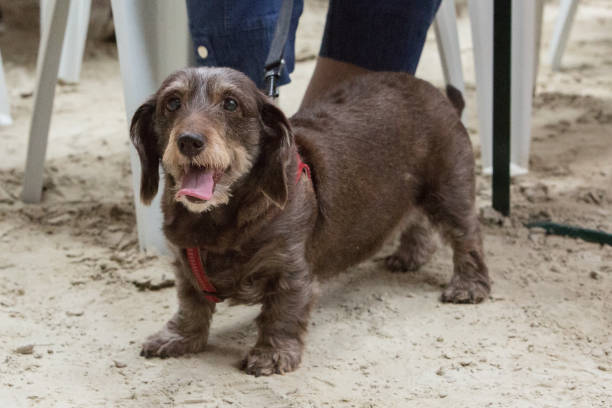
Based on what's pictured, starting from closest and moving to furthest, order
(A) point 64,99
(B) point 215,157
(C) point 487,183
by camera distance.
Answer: (B) point 215,157 → (C) point 487,183 → (A) point 64,99

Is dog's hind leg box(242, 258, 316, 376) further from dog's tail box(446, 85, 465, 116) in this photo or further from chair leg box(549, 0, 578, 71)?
chair leg box(549, 0, 578, 71)

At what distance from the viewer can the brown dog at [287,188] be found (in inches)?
89.6

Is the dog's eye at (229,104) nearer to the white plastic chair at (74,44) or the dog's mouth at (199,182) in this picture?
the dog's mouth at (199,182)

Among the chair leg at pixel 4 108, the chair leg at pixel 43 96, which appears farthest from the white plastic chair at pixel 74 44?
the chair leg at pixel 43 96

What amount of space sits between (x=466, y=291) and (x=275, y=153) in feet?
3.53

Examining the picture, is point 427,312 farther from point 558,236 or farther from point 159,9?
point 159,9

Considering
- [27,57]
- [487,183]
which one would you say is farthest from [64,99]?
[487,183]

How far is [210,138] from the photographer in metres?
2.16

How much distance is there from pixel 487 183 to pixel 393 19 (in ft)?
4.34

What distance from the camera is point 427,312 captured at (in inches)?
116

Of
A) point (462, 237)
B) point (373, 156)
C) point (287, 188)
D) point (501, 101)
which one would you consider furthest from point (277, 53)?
point (501, 101)

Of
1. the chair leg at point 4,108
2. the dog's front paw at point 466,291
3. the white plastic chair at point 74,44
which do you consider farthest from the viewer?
the white plastic chair at point 74,44

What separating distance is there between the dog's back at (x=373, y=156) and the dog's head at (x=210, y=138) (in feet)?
0.94

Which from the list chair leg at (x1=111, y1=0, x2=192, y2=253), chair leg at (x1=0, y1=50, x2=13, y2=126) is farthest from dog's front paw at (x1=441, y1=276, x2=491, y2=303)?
chair leg at (x1=0, y1=50, x2=13, y2=126)
